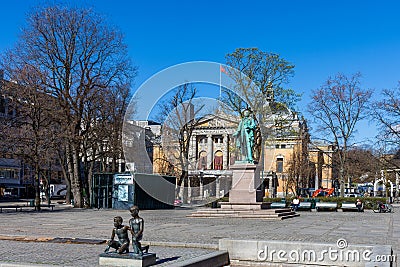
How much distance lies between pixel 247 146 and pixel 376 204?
19906mm

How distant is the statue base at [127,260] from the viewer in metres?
9.21

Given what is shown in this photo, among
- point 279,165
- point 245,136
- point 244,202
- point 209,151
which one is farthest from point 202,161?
point 279,165

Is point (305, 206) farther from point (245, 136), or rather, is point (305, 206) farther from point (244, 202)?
point (244, 202)

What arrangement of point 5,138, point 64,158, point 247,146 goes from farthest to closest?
point 64,158 → point 5,138 → point 247,146

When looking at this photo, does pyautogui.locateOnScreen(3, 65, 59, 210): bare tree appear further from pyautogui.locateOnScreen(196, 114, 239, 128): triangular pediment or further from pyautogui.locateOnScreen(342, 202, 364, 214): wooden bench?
pyautogui.locateOnScreen(342, 202, 364, 214): wooden bench

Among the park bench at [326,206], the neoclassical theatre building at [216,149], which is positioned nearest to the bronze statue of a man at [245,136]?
the neoclassical theatre building at [216,149]

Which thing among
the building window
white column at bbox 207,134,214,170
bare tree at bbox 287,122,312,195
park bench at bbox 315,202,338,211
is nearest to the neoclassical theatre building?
white column at bbox 207,134,214,170

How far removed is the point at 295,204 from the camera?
139ft

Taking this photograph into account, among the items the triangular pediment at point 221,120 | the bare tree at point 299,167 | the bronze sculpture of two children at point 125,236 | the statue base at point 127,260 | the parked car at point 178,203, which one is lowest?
the parked car at point 178,203

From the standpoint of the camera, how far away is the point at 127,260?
926cm

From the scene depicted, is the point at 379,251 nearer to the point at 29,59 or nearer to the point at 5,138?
the point at 5,138

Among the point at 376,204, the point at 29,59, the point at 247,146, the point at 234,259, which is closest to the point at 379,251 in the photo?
the point at 234,259

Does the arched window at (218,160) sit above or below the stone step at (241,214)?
above

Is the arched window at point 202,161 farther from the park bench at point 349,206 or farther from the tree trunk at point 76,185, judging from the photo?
the park bench at point 349,206
